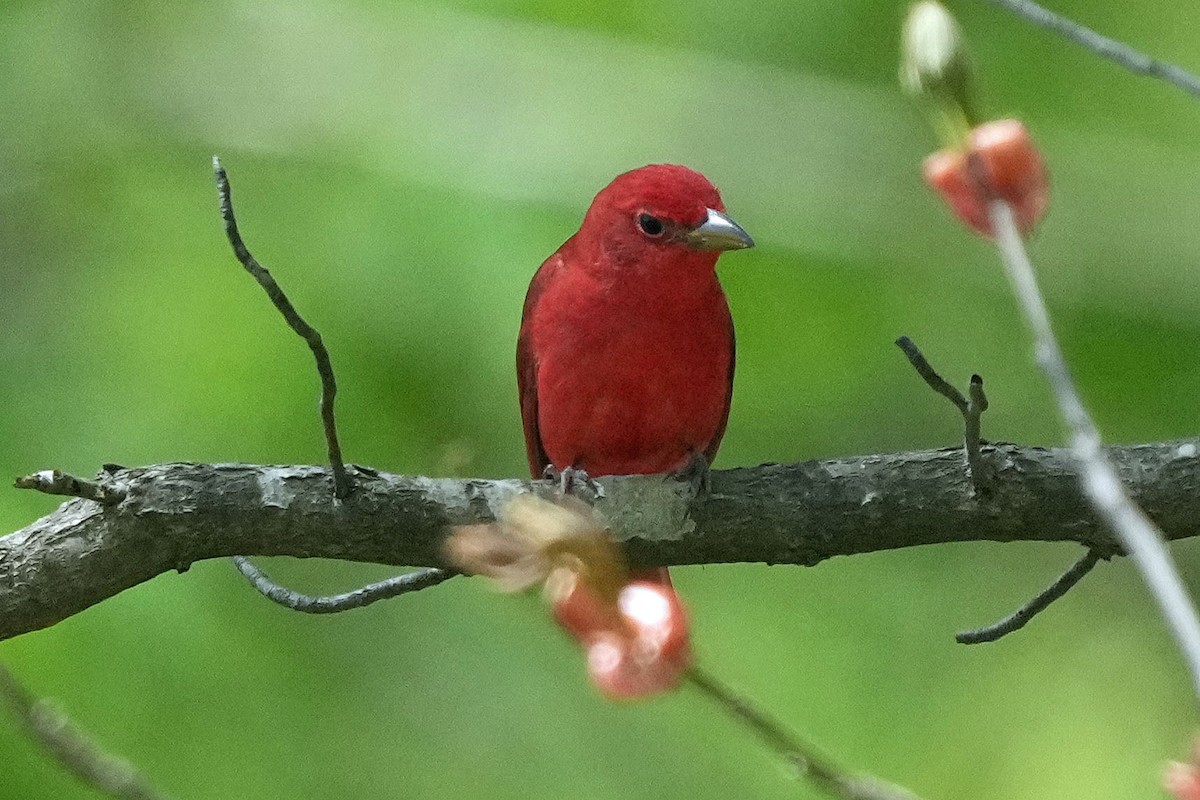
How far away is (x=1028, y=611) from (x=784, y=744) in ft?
6.57

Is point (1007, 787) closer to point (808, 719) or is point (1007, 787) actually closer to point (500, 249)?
point (808, 719)

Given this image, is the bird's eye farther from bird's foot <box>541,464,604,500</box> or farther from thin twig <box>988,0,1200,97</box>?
thin twig <box>988,0,1200,97</box>

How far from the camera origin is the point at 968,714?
5.25 metres

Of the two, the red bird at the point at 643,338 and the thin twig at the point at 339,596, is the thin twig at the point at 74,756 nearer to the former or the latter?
the thin twig at the point at 339,596

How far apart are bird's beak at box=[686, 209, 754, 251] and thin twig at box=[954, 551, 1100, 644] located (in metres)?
1.21

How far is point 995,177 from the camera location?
1.03 meters

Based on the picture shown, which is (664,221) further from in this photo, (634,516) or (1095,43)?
(1095,43)

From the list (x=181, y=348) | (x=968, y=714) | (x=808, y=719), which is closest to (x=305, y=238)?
(x=181, y=348)

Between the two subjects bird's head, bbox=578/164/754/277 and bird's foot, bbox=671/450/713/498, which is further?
bird's head, bbox=578/164/754/277

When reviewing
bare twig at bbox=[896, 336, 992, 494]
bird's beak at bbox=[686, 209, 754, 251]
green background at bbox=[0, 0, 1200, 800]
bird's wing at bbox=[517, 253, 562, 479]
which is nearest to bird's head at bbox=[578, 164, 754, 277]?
bird's beak at bbox=[686, 209, 754, 251]

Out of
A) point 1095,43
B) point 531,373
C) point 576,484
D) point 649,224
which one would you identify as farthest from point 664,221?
point 1095,43

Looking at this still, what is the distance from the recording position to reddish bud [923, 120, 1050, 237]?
1.02 meters

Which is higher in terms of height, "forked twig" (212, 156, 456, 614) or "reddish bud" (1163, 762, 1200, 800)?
"reddish bud" (1163, 762, 1200, 800)

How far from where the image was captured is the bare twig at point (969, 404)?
233 cm
